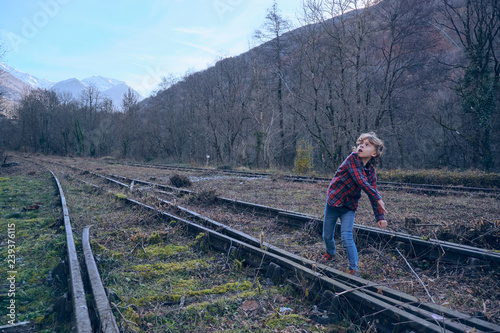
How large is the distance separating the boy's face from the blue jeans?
0.70 m

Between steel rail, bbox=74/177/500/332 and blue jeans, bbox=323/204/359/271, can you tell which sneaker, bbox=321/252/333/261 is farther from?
steel rail, bbox=74/177/500/332

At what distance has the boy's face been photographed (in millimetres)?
3639

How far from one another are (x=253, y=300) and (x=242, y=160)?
1053 inches

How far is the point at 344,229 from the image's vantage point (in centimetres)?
374

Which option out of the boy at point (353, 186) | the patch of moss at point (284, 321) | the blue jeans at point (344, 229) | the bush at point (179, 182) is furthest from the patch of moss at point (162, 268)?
the bush at point (179, 182)

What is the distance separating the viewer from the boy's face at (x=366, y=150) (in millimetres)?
3639

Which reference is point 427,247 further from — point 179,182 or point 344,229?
point 179,182

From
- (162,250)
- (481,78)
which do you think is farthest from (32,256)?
(481,78)

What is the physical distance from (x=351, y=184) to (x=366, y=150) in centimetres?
44

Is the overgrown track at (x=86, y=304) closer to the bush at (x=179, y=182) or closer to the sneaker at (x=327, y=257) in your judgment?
the sneaker at (x=327, y=257)

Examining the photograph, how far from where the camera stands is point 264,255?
13.1 feet

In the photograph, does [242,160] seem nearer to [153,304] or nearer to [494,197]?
[494,197]

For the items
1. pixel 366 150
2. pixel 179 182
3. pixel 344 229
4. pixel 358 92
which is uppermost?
pixel 358 92

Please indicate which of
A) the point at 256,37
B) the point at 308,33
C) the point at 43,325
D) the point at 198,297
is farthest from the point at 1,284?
the point at 256,37
